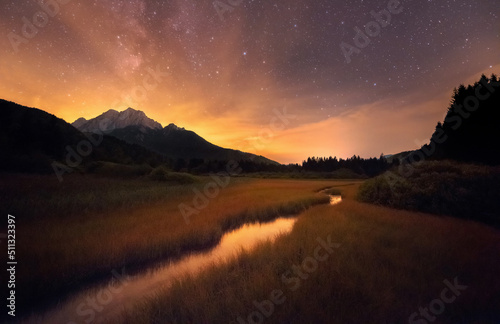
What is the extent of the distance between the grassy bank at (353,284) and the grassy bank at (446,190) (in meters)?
2.49

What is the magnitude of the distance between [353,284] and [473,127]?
76.8 feet

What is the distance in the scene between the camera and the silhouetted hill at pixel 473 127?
16.2 meters

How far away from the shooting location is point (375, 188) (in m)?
16.1

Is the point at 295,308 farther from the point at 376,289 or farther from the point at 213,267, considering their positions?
the point at 213,267

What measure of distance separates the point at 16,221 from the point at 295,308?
11.6 meters

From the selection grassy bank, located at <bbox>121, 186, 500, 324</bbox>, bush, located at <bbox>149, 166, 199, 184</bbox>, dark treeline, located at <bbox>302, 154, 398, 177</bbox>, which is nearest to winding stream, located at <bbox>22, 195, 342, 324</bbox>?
grassy bank, located at <bbox>121, 186, 500, 324</bbox>

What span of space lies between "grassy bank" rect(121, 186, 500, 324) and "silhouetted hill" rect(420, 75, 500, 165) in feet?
47.0

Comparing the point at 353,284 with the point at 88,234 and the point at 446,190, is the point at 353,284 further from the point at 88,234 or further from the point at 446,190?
the point at 446,190

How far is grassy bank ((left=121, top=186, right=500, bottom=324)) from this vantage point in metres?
3.77

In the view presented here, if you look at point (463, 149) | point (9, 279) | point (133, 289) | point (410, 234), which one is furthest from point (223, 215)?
point (463, 149)
